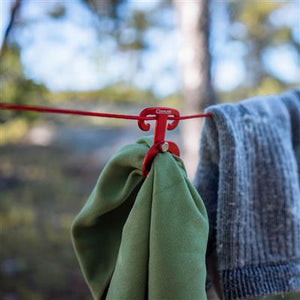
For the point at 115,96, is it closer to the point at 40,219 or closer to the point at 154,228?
the point at 40,219

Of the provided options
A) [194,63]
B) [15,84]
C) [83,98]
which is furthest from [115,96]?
[194,63]

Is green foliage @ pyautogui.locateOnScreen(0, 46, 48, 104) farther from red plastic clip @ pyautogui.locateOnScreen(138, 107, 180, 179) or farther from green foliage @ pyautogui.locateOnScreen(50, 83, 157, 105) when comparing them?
green foliage @ pyautogui.locateOnScreen(50, 83, 157, 105)

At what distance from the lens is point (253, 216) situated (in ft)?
1.90

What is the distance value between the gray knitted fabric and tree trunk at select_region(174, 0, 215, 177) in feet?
2.54

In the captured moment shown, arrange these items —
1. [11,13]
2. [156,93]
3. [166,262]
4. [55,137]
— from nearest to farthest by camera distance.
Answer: [166,262] < [11,13] < [55,137] < [156,93]

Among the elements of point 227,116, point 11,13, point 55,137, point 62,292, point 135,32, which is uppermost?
point 135,32

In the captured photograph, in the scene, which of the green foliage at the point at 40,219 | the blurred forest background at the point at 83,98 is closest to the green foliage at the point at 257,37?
the blurred forest background at the point at 83,98

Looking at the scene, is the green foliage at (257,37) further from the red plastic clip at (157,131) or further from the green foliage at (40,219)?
the red plastic clip at (157,131)

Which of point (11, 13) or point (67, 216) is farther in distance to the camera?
point (67, 216)

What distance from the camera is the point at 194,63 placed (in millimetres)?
1421

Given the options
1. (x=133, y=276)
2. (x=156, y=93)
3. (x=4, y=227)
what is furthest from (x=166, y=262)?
(x=156, y=93)

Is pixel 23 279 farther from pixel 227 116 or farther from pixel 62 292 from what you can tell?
pixel 227 116

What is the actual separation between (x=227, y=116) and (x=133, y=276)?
27 centimetres

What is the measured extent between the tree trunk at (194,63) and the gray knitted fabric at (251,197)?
0.77 metres
